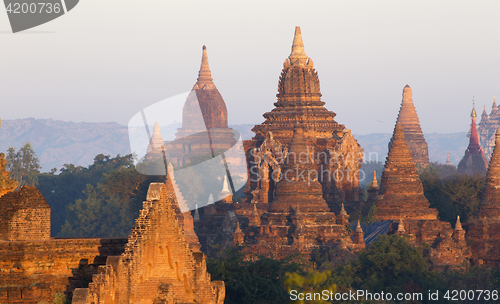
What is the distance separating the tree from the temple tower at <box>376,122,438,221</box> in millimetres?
39353

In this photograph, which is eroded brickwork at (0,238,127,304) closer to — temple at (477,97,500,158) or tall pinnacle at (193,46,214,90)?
tall pinnacle at (193,46,214,90)

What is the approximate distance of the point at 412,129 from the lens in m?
131

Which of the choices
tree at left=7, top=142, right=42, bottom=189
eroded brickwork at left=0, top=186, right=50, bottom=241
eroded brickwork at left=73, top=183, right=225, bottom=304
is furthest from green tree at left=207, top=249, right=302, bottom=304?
tree at left=7, top=142, right=42, bottom=189

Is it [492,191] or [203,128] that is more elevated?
[203,128]

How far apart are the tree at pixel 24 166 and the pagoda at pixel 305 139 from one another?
1179 inches

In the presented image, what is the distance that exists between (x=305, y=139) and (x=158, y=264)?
5066 centimetres

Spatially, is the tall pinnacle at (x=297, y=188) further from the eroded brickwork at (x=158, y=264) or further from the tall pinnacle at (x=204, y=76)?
the tall pinnacle at (x=204, y=76)

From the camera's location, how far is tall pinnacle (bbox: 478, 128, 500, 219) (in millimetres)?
70438

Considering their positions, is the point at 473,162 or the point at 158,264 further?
the point at 473,162

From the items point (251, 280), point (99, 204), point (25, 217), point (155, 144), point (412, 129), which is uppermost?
point (412, 129)

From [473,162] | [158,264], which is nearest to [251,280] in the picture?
[158,264]

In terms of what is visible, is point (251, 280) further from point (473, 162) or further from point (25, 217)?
point (473, 162)

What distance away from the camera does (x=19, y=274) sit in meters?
27.3

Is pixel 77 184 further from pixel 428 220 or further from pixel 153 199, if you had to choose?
pixel 153 199
